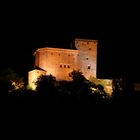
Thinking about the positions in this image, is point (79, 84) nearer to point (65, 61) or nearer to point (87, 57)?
point (65, 61)

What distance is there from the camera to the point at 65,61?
264 ft

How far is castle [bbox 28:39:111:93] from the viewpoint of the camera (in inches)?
3123

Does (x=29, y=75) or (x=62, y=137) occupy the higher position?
(x=29, y=75)

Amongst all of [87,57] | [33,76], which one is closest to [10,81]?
[33,76]

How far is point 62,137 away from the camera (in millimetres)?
60281

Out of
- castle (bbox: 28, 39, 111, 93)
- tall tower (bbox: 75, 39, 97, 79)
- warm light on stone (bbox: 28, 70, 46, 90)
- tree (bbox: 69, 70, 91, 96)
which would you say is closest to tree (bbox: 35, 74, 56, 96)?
warm light on stone (bbox: 28, 70, 46, 90)

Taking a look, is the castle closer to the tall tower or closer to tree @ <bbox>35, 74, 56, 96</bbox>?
the tall tower

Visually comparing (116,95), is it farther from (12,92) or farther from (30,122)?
(30,122)

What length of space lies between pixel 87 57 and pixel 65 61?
3.32 metres

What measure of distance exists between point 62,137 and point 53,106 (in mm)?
7069

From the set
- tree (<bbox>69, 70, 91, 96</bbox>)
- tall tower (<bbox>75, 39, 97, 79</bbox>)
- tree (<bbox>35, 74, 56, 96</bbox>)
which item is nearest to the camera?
tree (<bbox>35, 74, 56, 96</bbox>)

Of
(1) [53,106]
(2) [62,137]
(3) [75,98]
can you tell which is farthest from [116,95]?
(2) [62,137]

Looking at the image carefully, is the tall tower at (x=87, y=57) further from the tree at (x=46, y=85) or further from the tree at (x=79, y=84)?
the tree at (x=46, y=85)

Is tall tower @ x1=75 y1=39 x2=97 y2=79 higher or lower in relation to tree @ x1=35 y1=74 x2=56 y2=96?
higher
